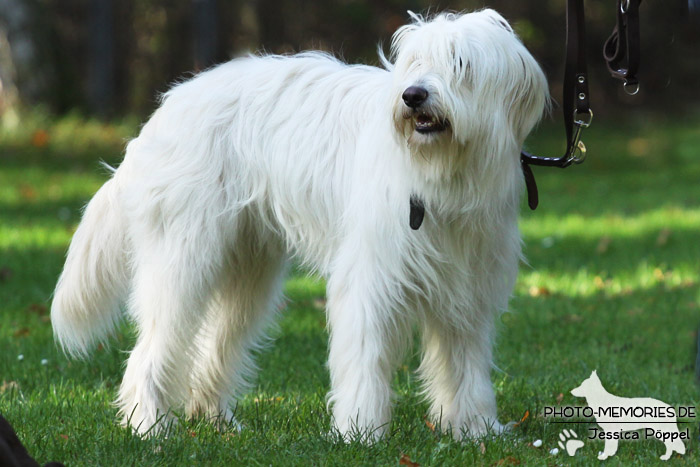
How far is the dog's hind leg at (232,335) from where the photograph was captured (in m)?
5.10

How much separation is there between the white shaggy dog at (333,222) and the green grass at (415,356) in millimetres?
283

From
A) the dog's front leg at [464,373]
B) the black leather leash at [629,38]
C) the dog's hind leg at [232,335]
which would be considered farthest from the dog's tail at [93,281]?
the black leather leash at [629,38]

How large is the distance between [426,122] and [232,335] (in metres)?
1.85

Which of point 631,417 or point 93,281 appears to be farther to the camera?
point 93,281

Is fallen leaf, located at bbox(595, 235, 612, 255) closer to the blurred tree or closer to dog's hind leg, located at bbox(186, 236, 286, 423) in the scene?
dog's hind leg, located at bbox(186, 236, 286, 423)

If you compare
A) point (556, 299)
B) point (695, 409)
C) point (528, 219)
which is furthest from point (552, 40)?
point (695, 409)

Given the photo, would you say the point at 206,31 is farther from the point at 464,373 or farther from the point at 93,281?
the point at 464,373

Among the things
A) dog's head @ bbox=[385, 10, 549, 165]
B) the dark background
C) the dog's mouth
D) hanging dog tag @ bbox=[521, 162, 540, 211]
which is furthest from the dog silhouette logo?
the dark background

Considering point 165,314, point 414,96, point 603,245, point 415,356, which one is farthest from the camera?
point 603,245

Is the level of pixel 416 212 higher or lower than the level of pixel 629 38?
lower

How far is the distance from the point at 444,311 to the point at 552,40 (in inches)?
658

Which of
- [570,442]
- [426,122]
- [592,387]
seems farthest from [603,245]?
[426,122]

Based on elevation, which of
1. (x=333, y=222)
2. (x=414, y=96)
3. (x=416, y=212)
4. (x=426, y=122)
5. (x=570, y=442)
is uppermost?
(x=414, y=96)

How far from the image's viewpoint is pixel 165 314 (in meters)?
4.66
